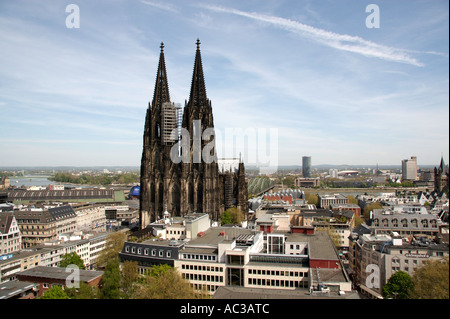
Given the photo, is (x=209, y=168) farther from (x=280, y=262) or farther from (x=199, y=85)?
(x=280, y=262)

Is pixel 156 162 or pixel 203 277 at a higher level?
pixel 156 162

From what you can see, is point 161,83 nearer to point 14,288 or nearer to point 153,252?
point 153,252

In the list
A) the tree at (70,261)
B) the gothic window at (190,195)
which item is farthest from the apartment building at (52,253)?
the gothic window at (190,195)

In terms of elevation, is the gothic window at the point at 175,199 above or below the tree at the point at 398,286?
above

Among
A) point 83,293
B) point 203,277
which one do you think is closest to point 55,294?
point 83,293

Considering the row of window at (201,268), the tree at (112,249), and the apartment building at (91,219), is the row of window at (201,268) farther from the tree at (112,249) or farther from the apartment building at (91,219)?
the apartment building at (91,219)

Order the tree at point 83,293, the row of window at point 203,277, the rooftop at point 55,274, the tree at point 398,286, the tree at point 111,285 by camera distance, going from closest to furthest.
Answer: the tree at point 83,293 < the tree at point 111,285 < the tree at point 398,286 < the row of window at point 203,277 < the rooftop at point 55,274
